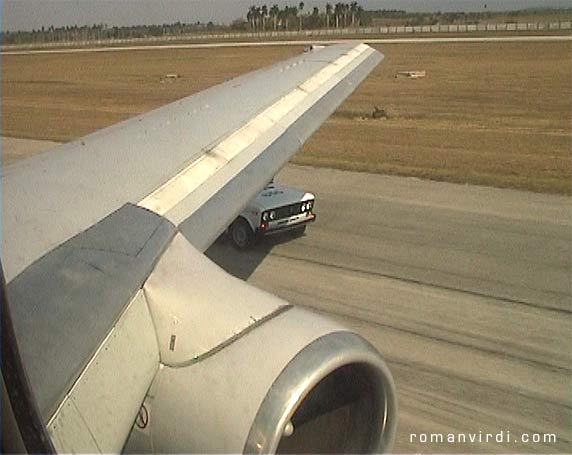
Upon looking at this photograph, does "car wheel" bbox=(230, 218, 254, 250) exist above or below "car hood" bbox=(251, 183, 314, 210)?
below

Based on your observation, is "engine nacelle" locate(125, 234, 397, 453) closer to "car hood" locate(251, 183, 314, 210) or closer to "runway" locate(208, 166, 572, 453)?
"runway" locate(208, 166, 572, 453)

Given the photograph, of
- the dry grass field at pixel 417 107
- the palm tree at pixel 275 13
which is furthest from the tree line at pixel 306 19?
the dry grass field at pixel 417 107

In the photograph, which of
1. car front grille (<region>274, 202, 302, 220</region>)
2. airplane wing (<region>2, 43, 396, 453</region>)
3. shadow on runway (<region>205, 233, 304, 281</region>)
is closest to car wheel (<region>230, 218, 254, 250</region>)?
shadow on runway (<region>205, 233, 304, 281</region>)

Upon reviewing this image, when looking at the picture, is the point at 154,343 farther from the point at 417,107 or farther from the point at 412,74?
the point at 412,74

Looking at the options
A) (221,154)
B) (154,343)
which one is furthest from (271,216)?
(154,343)

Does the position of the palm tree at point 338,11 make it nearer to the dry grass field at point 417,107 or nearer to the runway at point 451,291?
the dry grass field at point 417,107

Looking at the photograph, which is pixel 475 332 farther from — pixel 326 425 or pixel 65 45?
pixel 65 45
